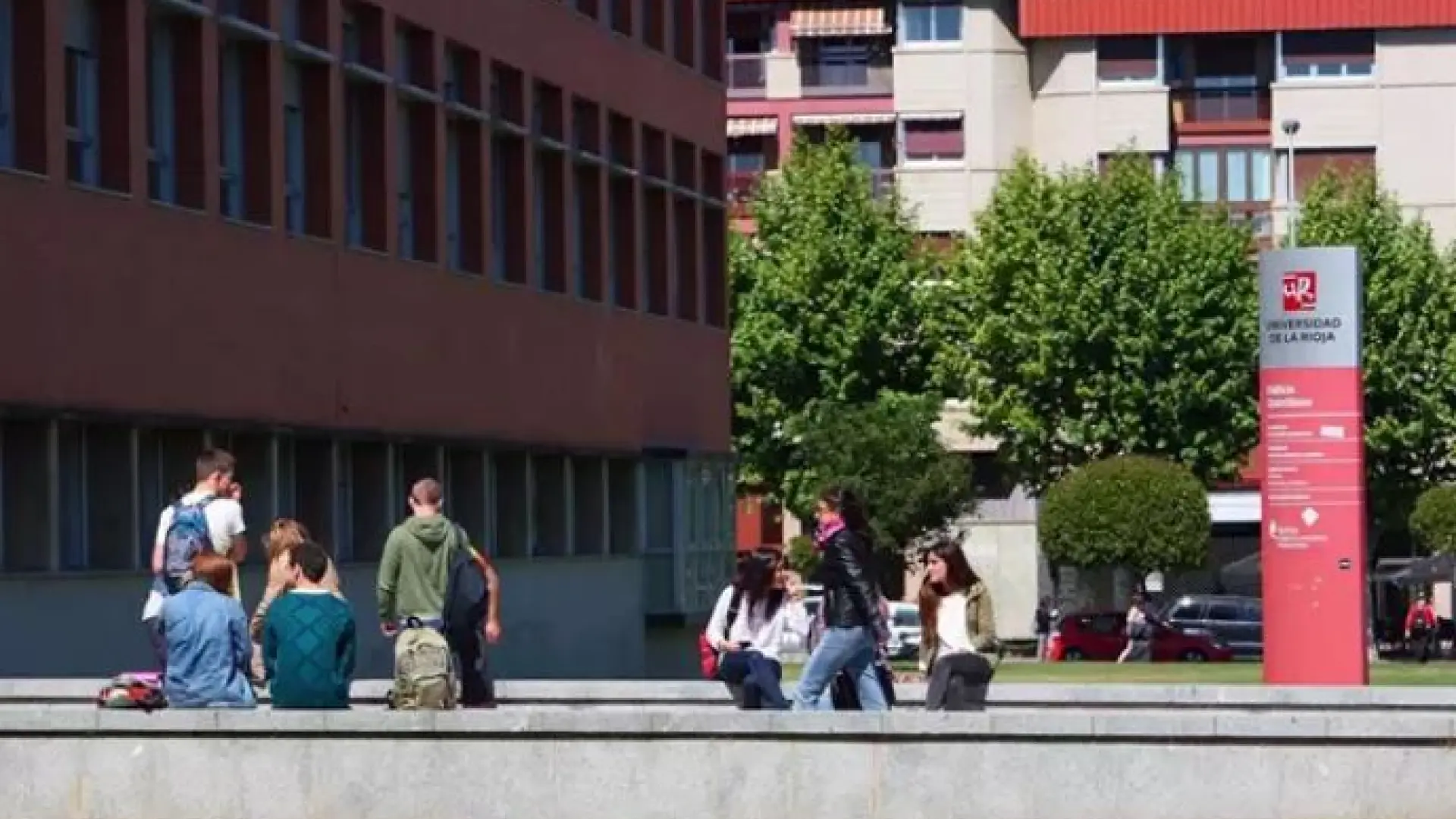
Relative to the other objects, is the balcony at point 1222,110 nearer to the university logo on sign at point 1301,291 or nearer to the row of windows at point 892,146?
the row of windows at point 892,146

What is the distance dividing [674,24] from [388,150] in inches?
570

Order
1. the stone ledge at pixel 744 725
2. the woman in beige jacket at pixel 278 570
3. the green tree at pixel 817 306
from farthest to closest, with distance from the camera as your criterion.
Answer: the green tree at pixel 817 306
the woman in beige jacket at pixel 278 570
the stone ledge at pixel 744 725

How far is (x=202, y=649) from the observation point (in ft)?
66.6

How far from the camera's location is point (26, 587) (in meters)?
31.8

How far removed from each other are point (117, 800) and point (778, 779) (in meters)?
3.32

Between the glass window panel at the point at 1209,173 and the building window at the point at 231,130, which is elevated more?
the glass window panel at the point at 1209,173

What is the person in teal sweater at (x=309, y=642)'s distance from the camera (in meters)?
19.9

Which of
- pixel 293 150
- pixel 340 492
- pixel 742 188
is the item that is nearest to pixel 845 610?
pixel 293 150

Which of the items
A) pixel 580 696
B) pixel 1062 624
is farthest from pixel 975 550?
pixel 580 696

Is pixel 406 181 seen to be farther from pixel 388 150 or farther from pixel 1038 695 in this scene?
pixel 1038 695

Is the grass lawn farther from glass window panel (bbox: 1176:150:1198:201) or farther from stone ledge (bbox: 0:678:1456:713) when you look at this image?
glass window panel (bbox: 1176:150:1198:201)

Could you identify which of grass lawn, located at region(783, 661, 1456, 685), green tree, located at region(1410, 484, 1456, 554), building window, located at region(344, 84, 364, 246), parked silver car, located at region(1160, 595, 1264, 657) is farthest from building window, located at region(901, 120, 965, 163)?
building window, located at region(344, 84, 364, 246)

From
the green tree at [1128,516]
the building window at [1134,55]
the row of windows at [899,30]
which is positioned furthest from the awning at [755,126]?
the green tree at [1128,516]

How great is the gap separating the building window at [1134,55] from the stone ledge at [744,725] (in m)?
73.2
